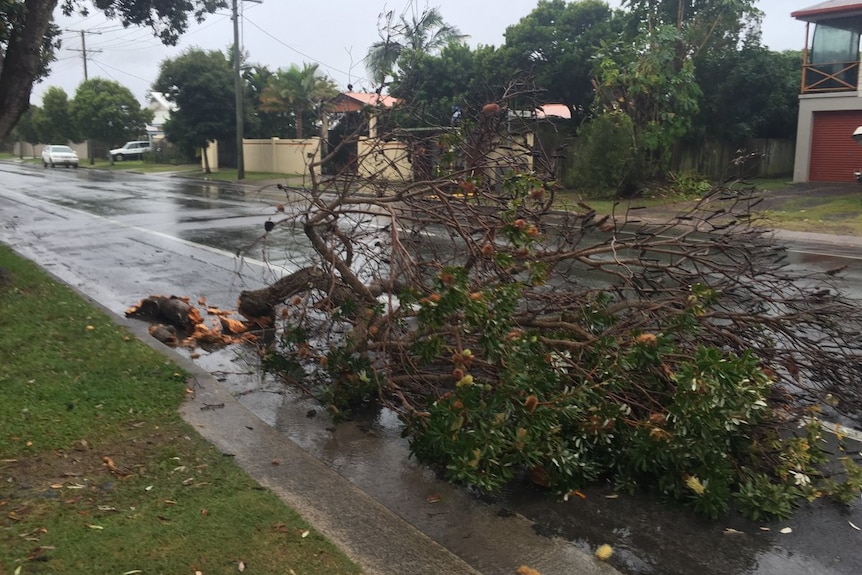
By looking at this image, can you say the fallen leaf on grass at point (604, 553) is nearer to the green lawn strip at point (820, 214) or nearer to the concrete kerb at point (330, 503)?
the concrete kerb at point (330, 503)

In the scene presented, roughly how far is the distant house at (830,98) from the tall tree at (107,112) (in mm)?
42974

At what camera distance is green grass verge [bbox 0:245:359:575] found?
324 cm

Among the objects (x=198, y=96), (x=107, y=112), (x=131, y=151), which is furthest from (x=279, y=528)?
(x=131, y=151)

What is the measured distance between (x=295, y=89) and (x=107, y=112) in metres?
18.2

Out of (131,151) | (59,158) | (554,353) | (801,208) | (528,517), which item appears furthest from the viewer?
(131,151)

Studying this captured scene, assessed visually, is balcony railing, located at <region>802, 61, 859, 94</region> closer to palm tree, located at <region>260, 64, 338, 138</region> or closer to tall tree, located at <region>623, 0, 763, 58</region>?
tall tree, located at <region>623, 0, 763, 58</region>

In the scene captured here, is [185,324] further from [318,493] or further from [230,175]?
[230,175]

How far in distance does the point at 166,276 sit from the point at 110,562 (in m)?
8.07

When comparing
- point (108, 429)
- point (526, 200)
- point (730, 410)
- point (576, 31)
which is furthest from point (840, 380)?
point (576, 31)

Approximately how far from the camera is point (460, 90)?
28.3 metres

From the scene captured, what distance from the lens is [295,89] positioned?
3944 centimetres

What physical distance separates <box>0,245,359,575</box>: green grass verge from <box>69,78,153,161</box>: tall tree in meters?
49.8

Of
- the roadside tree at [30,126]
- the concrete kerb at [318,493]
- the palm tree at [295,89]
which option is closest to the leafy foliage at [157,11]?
the concrete kerb at [318,493]

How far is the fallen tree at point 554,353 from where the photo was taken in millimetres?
4047
